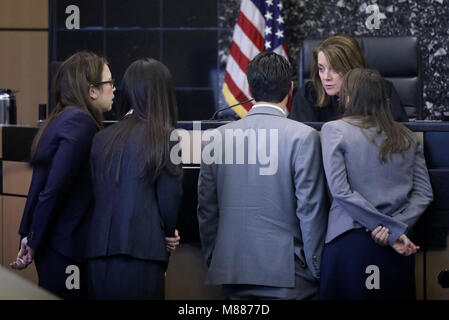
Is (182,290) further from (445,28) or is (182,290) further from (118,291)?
(445,28)

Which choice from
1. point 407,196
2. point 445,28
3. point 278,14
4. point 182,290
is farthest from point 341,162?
point 445,28

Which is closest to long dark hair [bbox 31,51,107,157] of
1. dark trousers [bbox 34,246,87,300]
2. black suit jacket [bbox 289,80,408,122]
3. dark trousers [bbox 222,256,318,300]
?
dark trousers [bbox 34,246,87,300]

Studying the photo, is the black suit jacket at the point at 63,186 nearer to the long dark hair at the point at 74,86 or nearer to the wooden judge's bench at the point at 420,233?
the long dark hair at the point at 74,86

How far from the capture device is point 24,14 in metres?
5.64

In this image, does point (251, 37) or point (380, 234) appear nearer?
point (380, 234)

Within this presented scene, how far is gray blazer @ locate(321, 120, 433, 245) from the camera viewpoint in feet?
7.01

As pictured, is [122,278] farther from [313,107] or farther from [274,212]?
[313,107]

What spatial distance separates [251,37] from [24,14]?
2029 millimetres

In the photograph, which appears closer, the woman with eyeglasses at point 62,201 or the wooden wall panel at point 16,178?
the woman with eyeglasses at point 62,201

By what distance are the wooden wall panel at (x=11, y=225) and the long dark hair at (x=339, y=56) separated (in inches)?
58.7

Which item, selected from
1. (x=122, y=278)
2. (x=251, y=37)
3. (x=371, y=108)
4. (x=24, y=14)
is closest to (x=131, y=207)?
(x=122, y=278)

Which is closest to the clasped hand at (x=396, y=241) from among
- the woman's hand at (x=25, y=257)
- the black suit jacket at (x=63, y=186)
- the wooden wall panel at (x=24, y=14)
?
the black suit jacket at (x=63, y=186)

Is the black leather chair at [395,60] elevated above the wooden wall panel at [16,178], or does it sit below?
above

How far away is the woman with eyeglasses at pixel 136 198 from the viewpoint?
1.98m
